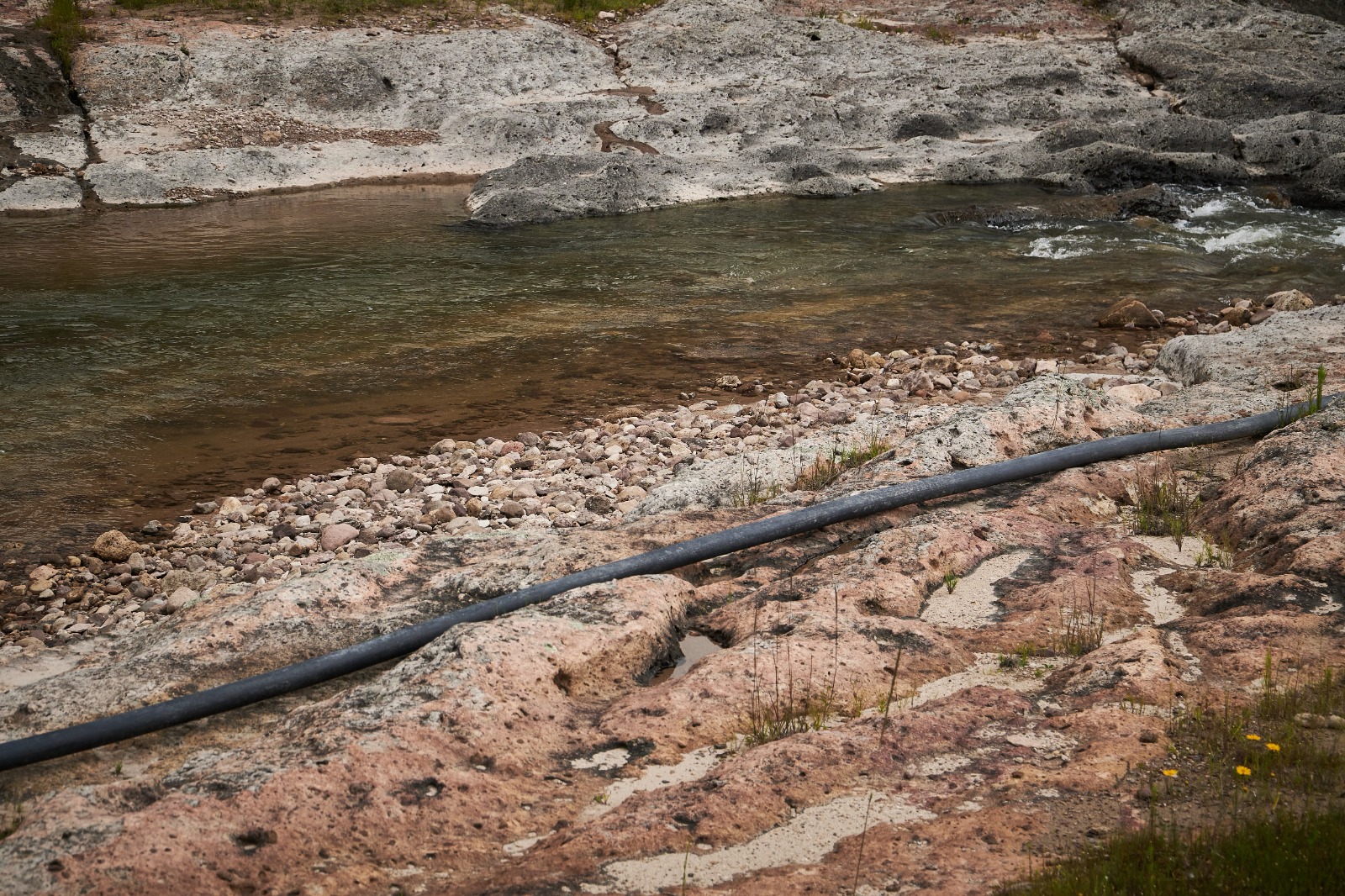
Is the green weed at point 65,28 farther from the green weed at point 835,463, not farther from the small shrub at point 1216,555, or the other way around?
the small shrub at point 1216,555

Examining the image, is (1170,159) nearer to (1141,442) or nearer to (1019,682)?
(1141,442)

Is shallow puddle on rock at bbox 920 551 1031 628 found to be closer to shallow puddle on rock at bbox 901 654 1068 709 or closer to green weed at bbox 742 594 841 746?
shallow puddle on rock at bbox 901 654 1068 709

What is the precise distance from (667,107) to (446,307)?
12914mm

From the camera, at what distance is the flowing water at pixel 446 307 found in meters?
8.71

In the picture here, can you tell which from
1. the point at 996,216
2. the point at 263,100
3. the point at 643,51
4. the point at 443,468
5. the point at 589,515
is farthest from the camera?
the point at 643,51

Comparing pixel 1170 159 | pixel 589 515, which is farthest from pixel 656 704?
pixel 1170 159

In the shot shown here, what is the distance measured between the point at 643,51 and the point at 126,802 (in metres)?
26.3

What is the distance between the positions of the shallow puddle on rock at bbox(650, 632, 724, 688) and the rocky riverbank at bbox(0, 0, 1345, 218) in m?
14.7

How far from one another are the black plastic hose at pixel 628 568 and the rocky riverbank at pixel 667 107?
13931mm

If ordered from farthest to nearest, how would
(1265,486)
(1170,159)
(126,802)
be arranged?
(1170,159)
(1265,486)
(126,802)

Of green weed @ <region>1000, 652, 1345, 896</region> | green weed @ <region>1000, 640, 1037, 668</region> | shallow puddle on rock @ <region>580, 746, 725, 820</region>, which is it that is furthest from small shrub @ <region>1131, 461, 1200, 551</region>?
shallow puddle on rock @ <region>580, 746, 725, 820</region>

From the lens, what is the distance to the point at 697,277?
1436cm

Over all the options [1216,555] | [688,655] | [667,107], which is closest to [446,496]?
[688,655]

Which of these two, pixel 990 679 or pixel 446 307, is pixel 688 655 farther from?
pixel 446 307
